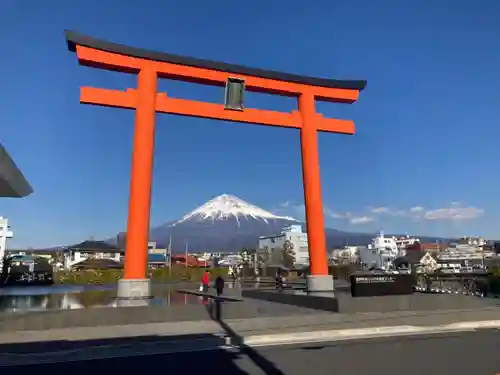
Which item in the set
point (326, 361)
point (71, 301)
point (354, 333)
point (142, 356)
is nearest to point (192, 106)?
point (354, 333)

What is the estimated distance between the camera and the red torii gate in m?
14.2

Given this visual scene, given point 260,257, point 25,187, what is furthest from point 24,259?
point 25,187

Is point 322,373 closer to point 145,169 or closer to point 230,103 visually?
point 145,169

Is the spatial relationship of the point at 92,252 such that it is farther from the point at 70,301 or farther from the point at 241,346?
the point at 241,346

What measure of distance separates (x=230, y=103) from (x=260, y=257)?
62.1 meters

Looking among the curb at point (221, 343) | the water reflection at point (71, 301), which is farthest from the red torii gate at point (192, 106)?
the curb at point (221, 343)

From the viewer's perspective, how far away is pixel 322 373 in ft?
20.2

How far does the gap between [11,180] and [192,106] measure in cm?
966

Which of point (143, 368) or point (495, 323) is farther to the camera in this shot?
point (495, 323)

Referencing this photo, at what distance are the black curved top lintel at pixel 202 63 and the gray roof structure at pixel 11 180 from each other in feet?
26.5

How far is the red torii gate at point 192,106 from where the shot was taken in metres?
14.2

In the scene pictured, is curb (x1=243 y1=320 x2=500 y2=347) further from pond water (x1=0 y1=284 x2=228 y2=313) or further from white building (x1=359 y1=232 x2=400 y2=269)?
white building (x1=359 y1=232 x2=400 y2=269)

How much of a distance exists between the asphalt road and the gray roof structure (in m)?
3.09

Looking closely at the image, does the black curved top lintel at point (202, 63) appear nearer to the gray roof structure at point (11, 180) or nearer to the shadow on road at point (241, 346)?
the gray roof structure at point (11, 180)
